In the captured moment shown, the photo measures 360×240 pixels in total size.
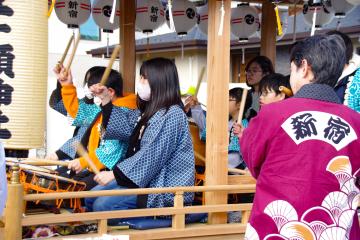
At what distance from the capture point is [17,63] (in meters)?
4.04

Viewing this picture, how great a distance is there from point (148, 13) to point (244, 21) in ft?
4.16

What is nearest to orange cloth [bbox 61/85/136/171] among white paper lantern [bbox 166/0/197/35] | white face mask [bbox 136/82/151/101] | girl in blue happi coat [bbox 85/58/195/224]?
girl in blue happi coat [bbox 85/58/195/224]

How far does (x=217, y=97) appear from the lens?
4.95 m

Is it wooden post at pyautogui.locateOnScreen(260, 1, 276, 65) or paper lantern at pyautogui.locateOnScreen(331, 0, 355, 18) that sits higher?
paper lantern at pyautogui.locateOnScreen(331, 0, 355, 18)

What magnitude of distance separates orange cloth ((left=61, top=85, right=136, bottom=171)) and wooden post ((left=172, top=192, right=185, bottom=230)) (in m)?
1.05

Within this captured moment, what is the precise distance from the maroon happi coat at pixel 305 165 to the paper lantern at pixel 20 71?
1.70 m

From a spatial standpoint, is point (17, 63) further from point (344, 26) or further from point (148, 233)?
point (344, 26)

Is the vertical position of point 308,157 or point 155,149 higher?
point 308,157

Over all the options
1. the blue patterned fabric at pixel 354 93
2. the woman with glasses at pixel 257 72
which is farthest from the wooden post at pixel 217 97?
the woman with glasses at pixel 257 72

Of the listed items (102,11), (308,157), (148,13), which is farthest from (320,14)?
(308,157)

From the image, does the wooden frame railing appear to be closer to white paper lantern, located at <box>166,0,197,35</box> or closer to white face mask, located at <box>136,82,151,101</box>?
white face mask, located at <box>136,82,151,101</box>

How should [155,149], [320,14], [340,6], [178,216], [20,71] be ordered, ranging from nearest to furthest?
[20,71] < [178,216] < [155,149] < [340,6] < [320,14]

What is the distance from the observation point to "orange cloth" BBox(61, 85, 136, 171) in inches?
218

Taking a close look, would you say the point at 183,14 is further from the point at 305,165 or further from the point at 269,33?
the point at 305,165
